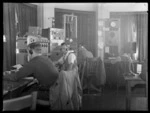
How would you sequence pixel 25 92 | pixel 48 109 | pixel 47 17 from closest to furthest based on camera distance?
pixel 48 109 < pixel 25 92 < pixel 47 17

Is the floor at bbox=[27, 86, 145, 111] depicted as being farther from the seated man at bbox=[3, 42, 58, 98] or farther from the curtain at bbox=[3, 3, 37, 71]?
the curtain at bbox=[3, 3, 37, 71]

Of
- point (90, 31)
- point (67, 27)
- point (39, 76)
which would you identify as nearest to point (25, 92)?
point (39, 76)

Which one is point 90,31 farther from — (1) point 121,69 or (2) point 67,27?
(1) point 121,69

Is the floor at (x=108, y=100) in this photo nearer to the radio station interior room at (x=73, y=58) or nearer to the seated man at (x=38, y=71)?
the radio station interior room at (x=73, y=58)

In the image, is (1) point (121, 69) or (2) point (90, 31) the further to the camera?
(2) point (90, 31)

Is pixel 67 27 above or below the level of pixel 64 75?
above

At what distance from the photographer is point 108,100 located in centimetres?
339

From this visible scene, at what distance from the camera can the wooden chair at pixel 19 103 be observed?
1.55 metres

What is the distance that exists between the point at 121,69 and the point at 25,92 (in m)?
2.83

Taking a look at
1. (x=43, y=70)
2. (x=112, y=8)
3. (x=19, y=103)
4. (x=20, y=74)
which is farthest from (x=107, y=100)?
(x=112, y=8)

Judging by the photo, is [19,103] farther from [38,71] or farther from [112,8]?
[112,8]

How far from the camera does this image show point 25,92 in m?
2.15

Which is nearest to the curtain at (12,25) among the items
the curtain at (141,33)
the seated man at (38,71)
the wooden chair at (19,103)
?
the seated man at (38,71)

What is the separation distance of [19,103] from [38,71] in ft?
1.69
